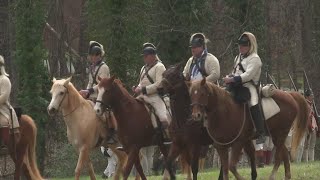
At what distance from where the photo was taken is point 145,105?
18.6 m

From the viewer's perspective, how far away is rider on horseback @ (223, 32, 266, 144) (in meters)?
17.5

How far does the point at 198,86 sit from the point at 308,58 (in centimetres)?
2464

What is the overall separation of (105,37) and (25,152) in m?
12.7

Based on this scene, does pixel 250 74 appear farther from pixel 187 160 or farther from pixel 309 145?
pixel 309 145

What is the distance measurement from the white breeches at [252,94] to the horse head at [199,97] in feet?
4.45

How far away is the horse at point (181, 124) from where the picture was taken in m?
17.1

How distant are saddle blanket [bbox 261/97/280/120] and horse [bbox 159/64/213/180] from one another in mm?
1301

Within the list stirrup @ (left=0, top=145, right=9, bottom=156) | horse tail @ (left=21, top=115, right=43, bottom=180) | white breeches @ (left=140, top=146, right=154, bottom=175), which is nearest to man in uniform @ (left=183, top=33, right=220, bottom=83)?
horse tail @ (left=21, top=115, right=43, bottom=180)

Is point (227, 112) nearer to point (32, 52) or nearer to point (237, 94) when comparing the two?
point (237, 94)

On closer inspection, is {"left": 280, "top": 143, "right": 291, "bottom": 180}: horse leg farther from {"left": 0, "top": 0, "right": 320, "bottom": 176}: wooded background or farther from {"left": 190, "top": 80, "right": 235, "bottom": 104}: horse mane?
{"left": 0, "top": 0, "right": 320, "bottom": 176}: wooded background

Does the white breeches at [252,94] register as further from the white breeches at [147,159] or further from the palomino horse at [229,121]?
the white breeches at [147,159]

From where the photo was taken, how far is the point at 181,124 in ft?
56.7

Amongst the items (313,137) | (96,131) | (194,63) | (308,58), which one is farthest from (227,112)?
(308,58)

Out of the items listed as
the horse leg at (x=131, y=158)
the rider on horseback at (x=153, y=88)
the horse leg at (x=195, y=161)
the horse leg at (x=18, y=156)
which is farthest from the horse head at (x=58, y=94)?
the horse leg at (x=195, y=161)
